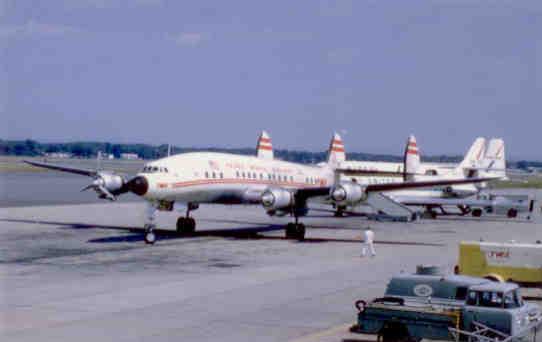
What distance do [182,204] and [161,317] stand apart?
20.1 meters

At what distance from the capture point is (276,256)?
112 ft

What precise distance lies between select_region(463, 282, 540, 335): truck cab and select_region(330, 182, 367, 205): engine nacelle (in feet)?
78.3

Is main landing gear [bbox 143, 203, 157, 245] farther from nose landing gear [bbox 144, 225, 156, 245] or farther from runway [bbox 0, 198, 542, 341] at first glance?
runway [bbox 0, 198, 542, 341]

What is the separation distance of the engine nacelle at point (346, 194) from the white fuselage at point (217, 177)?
413cm

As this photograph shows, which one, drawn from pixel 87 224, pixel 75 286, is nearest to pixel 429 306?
pixel 75 286

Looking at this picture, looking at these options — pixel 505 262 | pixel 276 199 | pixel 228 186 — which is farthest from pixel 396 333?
pixel 228 186

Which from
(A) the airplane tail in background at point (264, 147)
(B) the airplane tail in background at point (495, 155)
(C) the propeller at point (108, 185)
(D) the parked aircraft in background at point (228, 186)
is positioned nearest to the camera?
(D) the parked aircraft in background at point (228, 186)

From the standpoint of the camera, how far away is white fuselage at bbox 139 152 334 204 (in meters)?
37.9

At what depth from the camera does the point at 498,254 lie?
24.7 meters

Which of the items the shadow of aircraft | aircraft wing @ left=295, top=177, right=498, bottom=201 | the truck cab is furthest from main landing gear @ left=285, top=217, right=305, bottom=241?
the truck cab

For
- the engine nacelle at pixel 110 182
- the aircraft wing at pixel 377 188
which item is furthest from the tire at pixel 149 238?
the aircraft wing at pixel 377 188

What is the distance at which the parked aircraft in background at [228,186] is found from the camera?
37.8 m

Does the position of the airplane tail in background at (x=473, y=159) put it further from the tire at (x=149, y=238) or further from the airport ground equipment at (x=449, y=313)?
the airport ground equipment at (x=449, y=313)

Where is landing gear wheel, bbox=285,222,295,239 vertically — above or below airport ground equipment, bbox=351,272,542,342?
above
